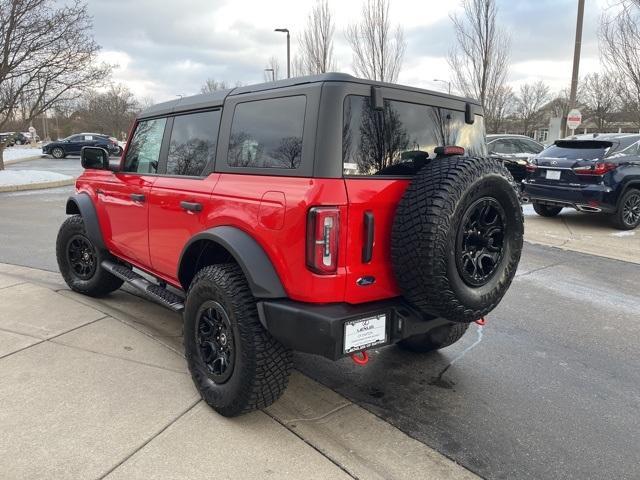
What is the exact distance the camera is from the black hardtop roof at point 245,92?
255cm

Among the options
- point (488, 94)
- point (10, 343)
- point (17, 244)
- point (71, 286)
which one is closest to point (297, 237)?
point (10, 343)

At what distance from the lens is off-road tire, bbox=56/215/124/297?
4.62 metres

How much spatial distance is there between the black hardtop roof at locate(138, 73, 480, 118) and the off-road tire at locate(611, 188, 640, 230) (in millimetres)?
6782

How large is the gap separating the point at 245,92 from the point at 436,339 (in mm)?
2192

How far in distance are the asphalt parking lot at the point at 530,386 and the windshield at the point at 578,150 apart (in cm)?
377

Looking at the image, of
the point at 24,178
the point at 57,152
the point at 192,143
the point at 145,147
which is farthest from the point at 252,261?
the point at 57,152

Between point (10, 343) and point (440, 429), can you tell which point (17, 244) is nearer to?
point (10, 343)

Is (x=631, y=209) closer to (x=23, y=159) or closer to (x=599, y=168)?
(x=599, y=168)

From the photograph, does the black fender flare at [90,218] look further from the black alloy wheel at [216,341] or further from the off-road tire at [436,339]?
the off-road tire at [436,339]

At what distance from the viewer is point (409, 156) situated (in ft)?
9.21

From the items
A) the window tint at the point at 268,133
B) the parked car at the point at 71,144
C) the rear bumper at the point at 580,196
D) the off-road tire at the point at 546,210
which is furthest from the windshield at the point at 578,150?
the parked car at the point at 71,144

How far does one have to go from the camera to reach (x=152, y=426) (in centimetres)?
271

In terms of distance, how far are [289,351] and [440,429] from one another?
0.99m

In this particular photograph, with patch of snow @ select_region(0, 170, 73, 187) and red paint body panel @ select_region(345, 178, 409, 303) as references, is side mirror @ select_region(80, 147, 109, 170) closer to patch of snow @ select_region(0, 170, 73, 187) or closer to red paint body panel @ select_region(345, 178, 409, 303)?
red paint body panel @ select_region(345, 178, 409, 303)
